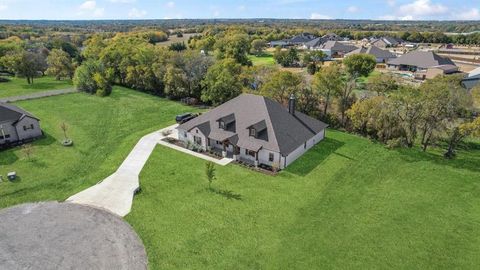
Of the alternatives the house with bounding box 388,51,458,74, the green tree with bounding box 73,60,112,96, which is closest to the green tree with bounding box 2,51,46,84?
the green tree with bounding box 73,60,112,96

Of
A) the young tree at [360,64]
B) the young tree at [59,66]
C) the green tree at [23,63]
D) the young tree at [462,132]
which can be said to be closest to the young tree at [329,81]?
the young tree at [462,132]

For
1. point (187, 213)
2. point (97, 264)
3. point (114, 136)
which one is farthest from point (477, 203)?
point (114, 136)

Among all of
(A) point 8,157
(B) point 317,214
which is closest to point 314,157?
(B) point 317,214

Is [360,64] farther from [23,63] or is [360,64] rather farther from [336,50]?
[23,63]

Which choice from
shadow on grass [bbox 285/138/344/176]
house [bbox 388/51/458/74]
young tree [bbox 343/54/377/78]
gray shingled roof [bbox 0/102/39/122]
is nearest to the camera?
shadow on grass [bbox 285/138/344/176]

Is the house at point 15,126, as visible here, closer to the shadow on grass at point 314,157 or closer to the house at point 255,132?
the house at point 255,132

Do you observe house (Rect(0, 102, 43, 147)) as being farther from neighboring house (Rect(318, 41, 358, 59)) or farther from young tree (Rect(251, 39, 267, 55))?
neighboring house (Rect(318, 41, 358, 59))
